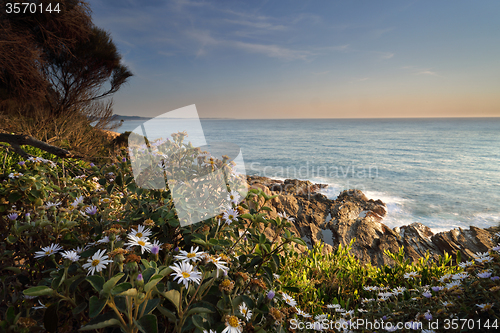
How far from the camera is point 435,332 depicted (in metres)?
1.34

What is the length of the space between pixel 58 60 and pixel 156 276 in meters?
12.5

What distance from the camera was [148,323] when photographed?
768 millimetres

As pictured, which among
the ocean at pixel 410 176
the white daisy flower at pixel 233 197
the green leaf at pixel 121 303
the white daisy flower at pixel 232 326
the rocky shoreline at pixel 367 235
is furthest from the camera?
the ocean at pixel 410 176

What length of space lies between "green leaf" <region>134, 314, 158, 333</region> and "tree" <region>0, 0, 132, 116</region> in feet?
28.9

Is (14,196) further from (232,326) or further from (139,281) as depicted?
(232,326)

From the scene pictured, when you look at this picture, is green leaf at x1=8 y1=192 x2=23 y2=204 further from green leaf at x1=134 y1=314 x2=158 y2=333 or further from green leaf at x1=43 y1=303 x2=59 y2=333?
green leaf at x1=134 y1=314 x2=158 y2=333

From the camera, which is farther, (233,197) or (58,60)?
(58,60)

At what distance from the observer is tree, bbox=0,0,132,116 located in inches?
288

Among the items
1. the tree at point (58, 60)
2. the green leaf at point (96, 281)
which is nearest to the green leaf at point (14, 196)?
the green leaf at point (96, 281)

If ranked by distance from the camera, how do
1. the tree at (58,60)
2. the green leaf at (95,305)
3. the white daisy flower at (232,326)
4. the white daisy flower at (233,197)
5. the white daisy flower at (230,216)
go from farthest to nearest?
1. the tree at (58,60)
2. the white daisy flower at (233,197)
3. the white daisy flower at (230,216)
4. the white daisy flower at (232,326)
5. the green leaf at (95,305)

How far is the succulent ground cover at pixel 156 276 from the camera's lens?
0.84 meters

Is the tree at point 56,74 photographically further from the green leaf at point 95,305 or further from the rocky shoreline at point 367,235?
the green leaf at point 95,305

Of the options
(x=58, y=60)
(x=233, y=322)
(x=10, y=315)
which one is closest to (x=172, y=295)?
(x=233, y=322)

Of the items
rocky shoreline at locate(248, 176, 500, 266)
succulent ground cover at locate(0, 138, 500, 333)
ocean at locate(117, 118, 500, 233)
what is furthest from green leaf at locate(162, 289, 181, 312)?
rocky shoreline at locate(248, 176, 500, 266)
